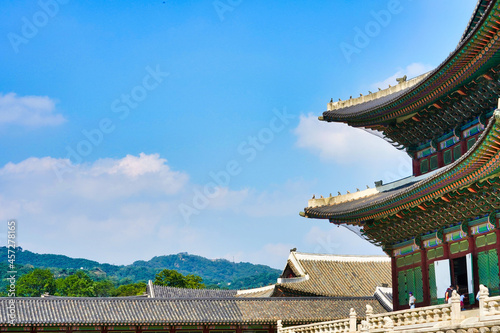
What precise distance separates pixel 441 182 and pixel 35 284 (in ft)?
338

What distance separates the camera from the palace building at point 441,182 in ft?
77.5

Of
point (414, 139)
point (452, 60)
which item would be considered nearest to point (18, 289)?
point (414, 139)

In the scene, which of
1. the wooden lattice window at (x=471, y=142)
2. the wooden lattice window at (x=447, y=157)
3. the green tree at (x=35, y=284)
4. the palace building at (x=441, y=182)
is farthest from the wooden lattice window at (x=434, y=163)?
the green tree at (x=35, y=284)

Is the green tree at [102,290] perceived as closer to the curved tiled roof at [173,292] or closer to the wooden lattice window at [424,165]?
the curved tiled roof at [173,292]

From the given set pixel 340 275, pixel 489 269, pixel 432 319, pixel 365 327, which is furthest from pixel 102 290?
pixel 432 319

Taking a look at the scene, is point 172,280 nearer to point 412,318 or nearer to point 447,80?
point 447,80

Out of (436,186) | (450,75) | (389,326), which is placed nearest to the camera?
(389,326)

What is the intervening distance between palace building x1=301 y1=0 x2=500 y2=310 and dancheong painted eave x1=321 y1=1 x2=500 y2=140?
1.5 inches

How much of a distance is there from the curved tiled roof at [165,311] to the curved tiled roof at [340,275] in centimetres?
764

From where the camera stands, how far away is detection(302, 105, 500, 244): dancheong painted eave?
20781mm

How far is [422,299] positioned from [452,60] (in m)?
10.9

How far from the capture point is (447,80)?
26.7 metres

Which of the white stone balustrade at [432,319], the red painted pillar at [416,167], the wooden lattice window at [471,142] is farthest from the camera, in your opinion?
the red painted pillar at [416,167]

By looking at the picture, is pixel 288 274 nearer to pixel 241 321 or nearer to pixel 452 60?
pixel 241 321
